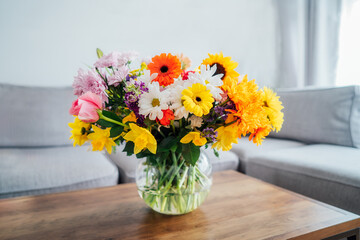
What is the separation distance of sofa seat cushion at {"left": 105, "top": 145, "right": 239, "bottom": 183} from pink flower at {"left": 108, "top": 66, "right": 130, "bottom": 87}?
699 mm

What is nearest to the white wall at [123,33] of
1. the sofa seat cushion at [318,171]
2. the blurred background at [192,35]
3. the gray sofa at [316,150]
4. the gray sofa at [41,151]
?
the blurred background at [192,35]

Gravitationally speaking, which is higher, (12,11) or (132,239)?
(12,11)

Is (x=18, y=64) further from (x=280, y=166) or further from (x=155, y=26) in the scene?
(x=280, y=166)

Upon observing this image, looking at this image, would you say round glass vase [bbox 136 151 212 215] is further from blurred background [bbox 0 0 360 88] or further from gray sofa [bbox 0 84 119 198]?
blurred background [bbox 0 0 360 88]

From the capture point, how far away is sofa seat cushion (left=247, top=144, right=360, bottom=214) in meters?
1.02

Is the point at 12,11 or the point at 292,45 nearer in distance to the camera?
the point at 12,11

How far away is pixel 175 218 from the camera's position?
0.71 meters

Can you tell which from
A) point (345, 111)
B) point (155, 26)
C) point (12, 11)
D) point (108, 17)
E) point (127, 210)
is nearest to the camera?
point (127, 210)

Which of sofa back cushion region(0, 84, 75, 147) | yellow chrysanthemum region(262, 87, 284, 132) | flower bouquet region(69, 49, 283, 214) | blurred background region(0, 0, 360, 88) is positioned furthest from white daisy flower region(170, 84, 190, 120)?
blurred background region(0, 0, 360, 88)

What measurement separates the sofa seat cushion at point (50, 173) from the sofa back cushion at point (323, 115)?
1246mm

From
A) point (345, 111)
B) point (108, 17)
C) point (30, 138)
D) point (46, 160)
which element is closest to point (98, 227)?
point (46, 160)

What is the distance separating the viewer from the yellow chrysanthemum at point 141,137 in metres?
0.55

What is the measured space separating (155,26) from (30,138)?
1.32 meters

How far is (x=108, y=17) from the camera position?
2.11 metres
